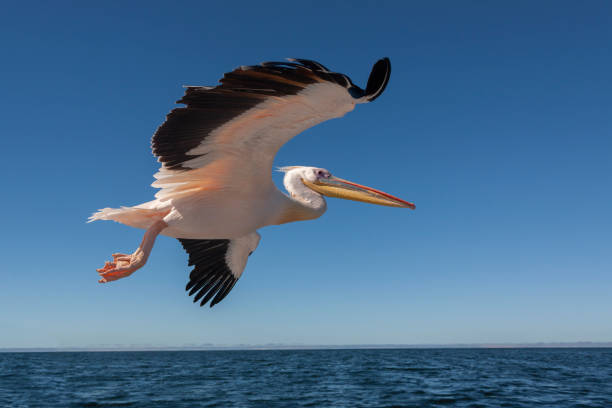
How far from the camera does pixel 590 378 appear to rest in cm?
4031

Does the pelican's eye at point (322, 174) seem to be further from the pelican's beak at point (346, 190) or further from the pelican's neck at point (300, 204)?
the pelican's neck at point (300, 204)

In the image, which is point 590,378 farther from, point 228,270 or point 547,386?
point 228,270

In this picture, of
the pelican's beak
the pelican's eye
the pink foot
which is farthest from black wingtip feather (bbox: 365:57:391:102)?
the pink foot

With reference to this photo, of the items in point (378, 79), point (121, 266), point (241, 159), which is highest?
point (378, 79)

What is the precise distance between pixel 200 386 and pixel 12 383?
1823cm

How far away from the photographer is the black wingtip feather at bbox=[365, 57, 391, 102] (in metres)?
4.30

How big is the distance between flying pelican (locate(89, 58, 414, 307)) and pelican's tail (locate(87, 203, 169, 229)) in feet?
0.04

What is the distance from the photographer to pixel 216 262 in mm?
8289

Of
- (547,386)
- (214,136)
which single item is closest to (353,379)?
(547,386)

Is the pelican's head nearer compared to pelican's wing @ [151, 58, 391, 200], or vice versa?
pelican's wing @ [151, 58, 391, 200]

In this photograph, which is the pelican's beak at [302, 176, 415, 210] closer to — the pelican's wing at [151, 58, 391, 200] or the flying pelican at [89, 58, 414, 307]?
the flying pelican at [89, 58, 414, 307]

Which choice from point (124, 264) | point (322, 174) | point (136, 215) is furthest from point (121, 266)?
point (322, 174)

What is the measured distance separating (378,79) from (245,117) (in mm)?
1339

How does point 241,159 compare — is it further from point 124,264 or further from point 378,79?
point 378,79
